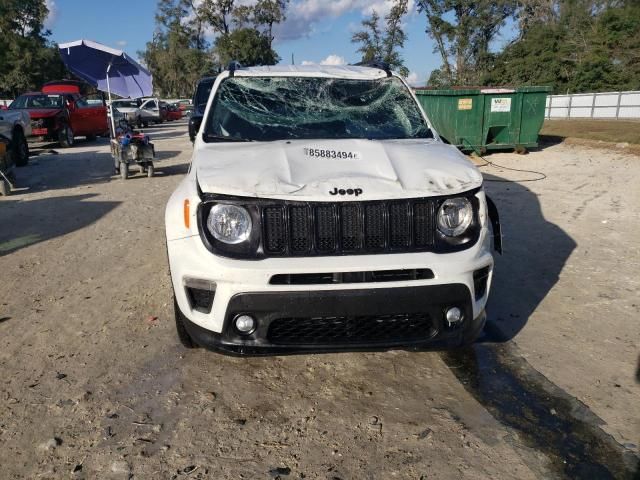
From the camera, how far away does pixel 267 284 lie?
8.63 feet

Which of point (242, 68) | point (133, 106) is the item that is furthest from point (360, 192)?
point (133, 106)

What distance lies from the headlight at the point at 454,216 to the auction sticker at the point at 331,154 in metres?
0.59

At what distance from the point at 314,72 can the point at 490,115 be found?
392 inches

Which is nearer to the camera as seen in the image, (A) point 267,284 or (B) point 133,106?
(A) point 267,284

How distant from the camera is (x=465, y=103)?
42.4 feet

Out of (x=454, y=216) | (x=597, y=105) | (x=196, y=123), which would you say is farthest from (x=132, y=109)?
(x=454, y=216)

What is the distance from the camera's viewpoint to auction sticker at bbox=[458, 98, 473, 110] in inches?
508

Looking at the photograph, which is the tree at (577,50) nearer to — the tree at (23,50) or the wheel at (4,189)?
the wheel at (4,189)

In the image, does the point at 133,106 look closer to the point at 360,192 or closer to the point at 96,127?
the point at 96,127

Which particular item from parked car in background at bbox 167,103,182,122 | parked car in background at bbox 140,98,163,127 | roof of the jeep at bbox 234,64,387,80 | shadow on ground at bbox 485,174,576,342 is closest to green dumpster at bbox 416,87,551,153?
shadow on ground at bbox 485,174,576,342

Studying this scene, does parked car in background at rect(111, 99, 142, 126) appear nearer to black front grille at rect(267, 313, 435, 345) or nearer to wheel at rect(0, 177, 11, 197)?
wheel at rect(0, 177, 11, 197)

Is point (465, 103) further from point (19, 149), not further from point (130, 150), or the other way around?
point (19, 149)

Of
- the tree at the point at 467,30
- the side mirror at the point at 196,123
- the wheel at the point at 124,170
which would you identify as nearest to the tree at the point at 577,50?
the tree at the point at 467,30

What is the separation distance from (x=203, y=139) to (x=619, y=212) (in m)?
6.09
